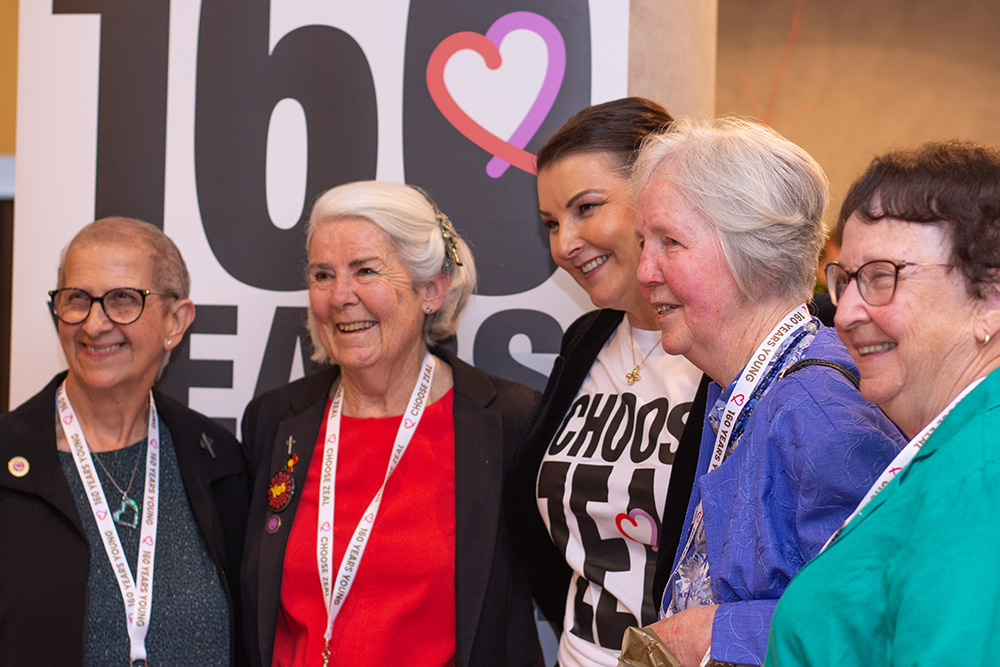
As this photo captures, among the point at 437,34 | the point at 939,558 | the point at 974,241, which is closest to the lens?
the point at 939,558

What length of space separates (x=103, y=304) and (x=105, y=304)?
12 millimetres

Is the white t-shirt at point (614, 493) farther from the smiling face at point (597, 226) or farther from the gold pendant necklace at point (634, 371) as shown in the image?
the smiling face at point (597, 226)

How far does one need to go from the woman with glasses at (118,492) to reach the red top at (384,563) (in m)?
0.24

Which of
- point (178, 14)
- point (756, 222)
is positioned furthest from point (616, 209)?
point (178, 14)

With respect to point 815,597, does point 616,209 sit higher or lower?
higher

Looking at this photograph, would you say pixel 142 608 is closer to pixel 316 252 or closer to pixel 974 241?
pixel 316 252

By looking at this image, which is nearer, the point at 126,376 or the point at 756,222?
the point at 756,222

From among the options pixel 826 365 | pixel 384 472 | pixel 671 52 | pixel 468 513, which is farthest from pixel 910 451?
pixel 671 52

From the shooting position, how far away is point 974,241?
3.79 ft

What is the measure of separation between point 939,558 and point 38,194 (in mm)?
3204

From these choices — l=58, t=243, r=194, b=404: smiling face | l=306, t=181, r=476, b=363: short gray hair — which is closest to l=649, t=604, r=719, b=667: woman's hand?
l=306, t=181, r=476, b=363: short gray hair

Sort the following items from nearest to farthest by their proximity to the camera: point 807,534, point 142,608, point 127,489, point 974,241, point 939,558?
1. point 939,558
2. point 974,241
3. point 807,534
4. point 142,608
5. point 127,489

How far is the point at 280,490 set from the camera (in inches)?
101

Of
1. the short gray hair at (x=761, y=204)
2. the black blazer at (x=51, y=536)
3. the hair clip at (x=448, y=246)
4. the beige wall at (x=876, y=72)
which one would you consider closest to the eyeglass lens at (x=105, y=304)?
the black blazer at (x=51, y=536)
